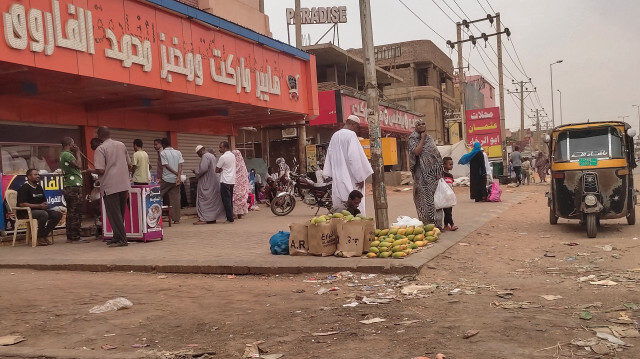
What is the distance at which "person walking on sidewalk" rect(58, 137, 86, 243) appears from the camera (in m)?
9.24

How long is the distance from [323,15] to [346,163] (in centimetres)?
2500

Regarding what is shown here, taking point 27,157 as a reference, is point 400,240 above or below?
below

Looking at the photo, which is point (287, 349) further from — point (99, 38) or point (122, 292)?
point (99, 38)

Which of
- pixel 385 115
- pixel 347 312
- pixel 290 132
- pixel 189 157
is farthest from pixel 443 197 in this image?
pixel 385 115

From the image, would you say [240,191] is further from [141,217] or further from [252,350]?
A: [252,350]

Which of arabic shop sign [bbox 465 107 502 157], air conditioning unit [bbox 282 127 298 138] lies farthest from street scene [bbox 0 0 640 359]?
arabic shop sign [bbox 465 107 502 157]

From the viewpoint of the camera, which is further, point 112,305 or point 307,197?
point 307,197

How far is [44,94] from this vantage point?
11391 millimetres

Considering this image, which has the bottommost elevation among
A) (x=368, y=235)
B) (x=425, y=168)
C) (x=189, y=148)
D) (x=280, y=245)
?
(x=280, y=245)

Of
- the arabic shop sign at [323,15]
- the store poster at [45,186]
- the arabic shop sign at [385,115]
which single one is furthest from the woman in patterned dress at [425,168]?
the arabic shop sign at [323,15]

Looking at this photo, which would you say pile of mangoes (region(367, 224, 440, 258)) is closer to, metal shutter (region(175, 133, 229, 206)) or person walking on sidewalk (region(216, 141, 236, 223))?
person walking on sidewalk (region(216, 141, 236, 223))

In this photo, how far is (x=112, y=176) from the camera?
8.62 metres

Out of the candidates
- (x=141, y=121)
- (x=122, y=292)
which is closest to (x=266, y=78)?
(x=141, y=121)

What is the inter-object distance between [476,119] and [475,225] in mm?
20729
